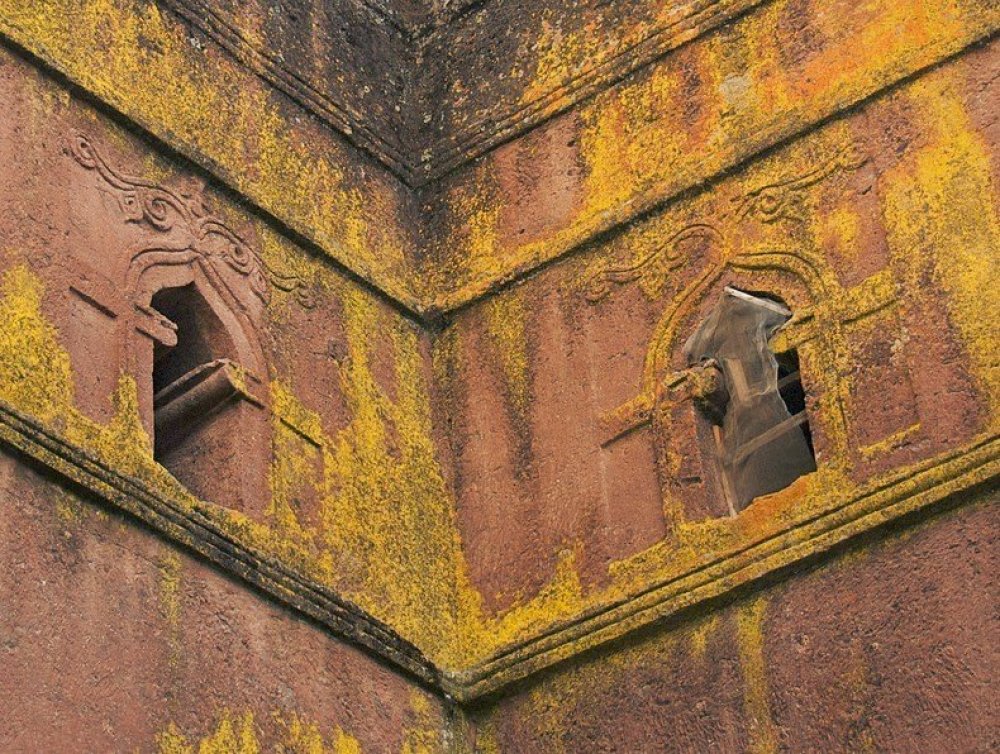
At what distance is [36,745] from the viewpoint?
7.78 metres

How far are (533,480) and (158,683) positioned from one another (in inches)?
77.7

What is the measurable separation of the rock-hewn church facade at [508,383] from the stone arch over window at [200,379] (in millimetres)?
16

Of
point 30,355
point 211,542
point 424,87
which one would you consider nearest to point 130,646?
point 211,542

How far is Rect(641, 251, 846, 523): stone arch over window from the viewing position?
9320 mm

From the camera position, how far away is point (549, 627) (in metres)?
9.36

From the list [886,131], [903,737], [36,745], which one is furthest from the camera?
[886,131]

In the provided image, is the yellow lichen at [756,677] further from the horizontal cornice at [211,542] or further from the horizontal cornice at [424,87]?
the horizontal cornice at [424,87]

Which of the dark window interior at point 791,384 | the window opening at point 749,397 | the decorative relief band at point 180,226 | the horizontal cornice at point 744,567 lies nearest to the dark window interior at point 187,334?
the decorative relief band at point 180,226

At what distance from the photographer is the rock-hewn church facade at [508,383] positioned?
852 cm

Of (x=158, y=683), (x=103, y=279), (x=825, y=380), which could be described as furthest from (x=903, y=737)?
(x=103, y=279)

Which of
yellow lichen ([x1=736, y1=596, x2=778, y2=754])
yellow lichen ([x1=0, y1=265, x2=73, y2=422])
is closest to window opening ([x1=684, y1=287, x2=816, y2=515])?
yellow lichen ([x1=736, y1=596, x2=778, y2=754])

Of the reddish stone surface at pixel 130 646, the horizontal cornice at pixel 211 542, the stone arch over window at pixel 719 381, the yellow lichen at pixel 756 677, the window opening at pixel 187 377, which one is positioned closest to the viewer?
the reddish stone surface at pixel 130 646

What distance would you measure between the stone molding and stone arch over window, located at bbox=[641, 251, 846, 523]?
0.30 meters

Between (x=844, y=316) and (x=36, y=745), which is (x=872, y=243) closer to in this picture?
(x=844, y=316)
